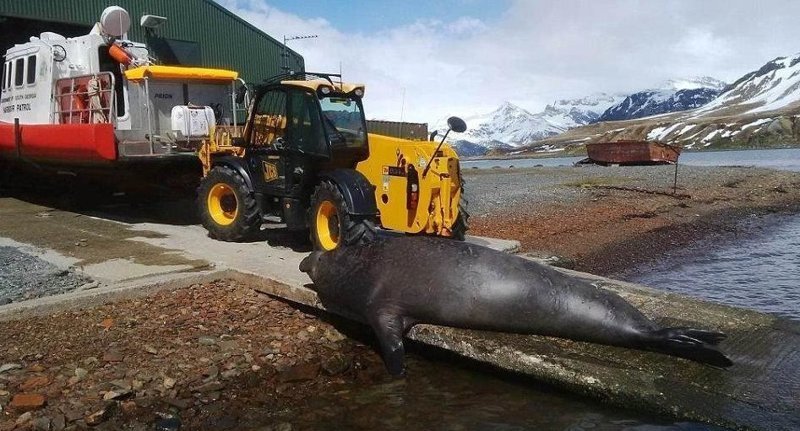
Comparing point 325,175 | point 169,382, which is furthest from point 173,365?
point 325,175

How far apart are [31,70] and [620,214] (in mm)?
14013

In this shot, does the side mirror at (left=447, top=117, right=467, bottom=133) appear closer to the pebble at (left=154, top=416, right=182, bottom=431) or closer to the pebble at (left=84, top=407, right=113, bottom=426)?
the pebble at (left=154, top=416, right=182, bottom=431)

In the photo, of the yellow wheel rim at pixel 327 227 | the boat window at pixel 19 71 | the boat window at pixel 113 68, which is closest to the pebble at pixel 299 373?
the yellow wheel rim at pixel 327 227

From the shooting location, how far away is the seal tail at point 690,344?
5.04 meters

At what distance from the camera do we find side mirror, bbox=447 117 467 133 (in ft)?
23.4

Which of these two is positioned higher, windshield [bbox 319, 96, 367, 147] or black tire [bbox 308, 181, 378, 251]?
windshield [bbox 319, 96, 367, 147]

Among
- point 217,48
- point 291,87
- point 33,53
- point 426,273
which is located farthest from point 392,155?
point 217,48

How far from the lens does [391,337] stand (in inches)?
228

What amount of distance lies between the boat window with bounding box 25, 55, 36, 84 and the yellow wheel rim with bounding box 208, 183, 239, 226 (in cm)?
631

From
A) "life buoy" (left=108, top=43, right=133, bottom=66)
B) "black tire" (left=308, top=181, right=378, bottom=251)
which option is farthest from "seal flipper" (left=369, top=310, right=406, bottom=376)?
"life buoy" (left=108, top=43, right=133, bottom=66)

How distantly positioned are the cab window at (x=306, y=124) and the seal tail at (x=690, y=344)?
16.0 ft

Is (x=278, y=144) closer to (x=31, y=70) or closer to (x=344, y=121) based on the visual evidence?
(x=344, y=121)

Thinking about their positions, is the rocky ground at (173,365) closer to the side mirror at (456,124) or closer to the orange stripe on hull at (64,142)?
the side mirror at (456,124)

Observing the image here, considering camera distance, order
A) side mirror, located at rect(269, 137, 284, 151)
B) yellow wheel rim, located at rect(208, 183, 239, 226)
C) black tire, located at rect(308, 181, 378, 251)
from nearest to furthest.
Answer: black tire, located at rect(308, 181, 378, 251) < side mirror, located at rect(269, 137, 284, 151) < yellow wheel rim, located at rect(208, 183, 239, 226)
